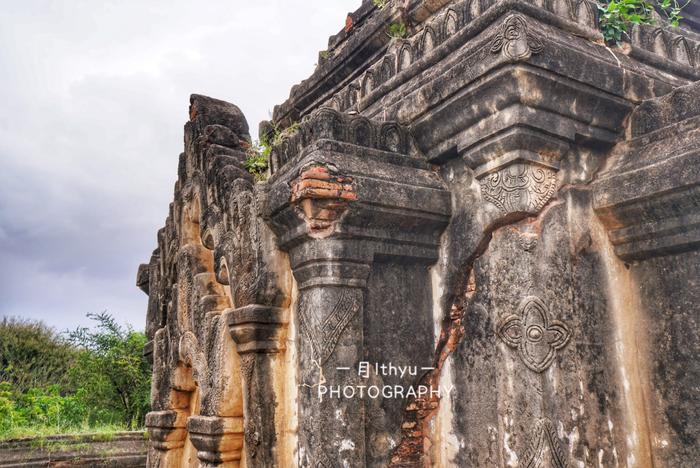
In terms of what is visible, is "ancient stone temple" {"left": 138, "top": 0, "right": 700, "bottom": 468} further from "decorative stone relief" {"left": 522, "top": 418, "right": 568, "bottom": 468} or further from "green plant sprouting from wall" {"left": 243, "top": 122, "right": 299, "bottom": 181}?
"green plant sprouting from wall" {"left": 243, "top": 122, "right": 299, "bottom": 181}

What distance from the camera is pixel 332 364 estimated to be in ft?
11.8

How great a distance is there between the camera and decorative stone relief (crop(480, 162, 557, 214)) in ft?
11.2

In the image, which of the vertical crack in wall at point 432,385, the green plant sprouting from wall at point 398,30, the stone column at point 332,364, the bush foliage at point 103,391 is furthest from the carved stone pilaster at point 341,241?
the bush foliage at point 103,391

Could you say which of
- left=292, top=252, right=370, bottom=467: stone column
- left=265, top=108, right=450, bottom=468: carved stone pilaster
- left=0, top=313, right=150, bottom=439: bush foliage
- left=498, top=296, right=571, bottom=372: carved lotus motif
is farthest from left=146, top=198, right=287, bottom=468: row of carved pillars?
left=0, top=313, right=150, bottom=439: bush foliage

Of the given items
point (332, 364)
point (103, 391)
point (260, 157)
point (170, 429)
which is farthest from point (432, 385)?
point (103, 391)

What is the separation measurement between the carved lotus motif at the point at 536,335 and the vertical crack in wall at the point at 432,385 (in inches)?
18.1

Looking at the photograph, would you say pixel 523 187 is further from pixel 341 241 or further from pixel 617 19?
pixel 617 19

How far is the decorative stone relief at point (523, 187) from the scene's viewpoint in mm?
3428

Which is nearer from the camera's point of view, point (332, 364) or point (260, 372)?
point (332, 364)

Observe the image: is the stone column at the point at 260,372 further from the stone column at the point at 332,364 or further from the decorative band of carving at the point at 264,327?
the stone column at the point at 332,364

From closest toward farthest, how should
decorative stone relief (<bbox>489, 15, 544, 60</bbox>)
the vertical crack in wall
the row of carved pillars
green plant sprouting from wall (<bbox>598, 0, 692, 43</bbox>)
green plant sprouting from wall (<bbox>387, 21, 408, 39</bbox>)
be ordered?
decorative stone relief (<bbox>489, 15, 544, 60</bbox>), the vertical crack in wall, green plant sprouting from wall (<bbox>598, 0, 692, 43</bbox>), the row of carved pillars, green plant sprouting from wall (<bbox>387, 21, 408, 39</bbox>)

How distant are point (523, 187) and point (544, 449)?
136cm

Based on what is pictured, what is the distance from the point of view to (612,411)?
3402 mm

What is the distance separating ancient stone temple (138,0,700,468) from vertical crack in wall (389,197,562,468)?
0.01 m
